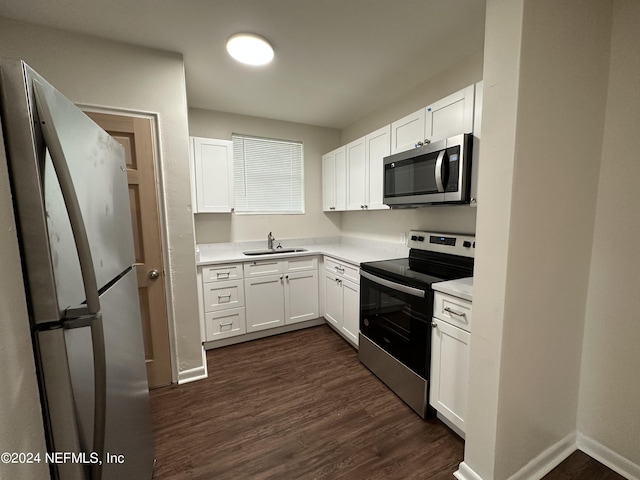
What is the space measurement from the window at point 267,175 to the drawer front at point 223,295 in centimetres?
106

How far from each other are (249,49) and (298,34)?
373 millimetres

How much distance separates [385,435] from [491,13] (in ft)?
7.40

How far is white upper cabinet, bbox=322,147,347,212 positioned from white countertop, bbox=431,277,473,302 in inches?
68.6

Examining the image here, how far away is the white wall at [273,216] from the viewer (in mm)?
3068

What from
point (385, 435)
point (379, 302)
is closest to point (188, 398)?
point (385, 435)

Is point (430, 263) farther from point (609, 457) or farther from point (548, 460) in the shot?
point (609, 457)

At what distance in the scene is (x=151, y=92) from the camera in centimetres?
193

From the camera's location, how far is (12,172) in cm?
58

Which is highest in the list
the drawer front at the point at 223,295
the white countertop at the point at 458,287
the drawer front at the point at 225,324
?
the white countertop at the point at 458,287

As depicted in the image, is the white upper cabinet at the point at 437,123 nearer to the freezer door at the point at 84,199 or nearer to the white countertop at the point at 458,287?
the white countertop at the point at 458,287

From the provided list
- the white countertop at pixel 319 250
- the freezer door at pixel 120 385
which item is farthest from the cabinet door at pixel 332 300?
the freezer door at pixel 120 385

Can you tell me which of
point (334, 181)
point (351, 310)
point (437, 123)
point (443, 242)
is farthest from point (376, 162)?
point (351, 310)

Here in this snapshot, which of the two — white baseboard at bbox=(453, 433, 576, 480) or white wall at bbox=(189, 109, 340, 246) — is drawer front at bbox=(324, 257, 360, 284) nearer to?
white wall at bbox=(189, 109, 340, 246)

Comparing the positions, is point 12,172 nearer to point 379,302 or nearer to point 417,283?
point 417,283
